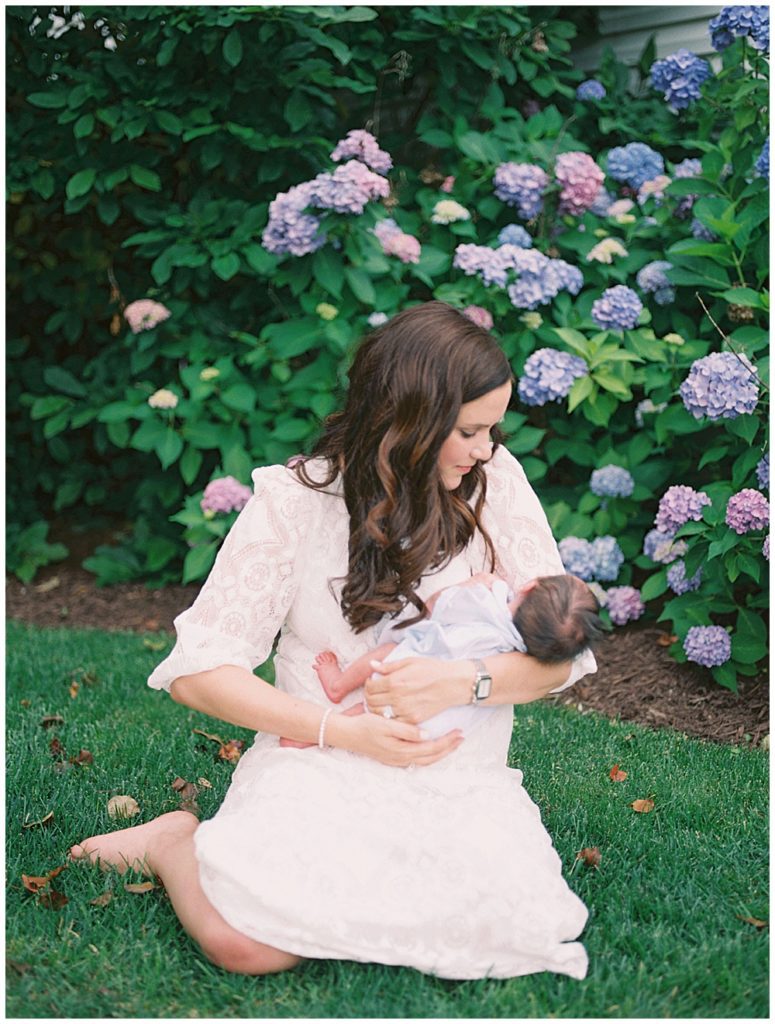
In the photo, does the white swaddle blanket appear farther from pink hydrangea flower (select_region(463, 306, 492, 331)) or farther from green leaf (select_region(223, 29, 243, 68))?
green leaf (select_region(223, 29, 243, 68))

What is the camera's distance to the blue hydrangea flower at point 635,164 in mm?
4406

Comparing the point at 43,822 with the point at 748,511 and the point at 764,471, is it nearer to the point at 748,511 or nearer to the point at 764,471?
the point at 748,511

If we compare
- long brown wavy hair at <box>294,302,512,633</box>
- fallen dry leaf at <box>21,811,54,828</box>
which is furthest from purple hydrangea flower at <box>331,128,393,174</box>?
fallen dry leaf at <box>21,811,54,828</box>

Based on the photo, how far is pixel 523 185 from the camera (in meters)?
4.27

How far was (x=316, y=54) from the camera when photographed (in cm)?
474

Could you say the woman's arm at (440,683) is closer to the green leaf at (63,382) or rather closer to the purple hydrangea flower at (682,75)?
the purple hydrangea flower at (682,75)

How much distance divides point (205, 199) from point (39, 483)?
6.39 feet

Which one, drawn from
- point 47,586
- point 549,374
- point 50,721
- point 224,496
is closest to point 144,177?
point 224,496

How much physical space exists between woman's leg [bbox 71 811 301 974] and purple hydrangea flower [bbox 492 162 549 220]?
8.83 ft

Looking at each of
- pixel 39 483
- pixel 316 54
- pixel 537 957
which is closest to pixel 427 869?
pixel 537 957

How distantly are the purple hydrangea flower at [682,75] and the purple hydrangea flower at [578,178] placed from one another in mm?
383

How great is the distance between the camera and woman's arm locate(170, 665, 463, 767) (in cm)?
214

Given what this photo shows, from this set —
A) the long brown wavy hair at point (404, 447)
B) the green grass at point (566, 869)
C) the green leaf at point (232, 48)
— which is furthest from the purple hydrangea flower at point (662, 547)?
the green leaf at point (232, 48)

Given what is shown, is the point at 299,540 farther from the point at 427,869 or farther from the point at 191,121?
the point at 191,121
